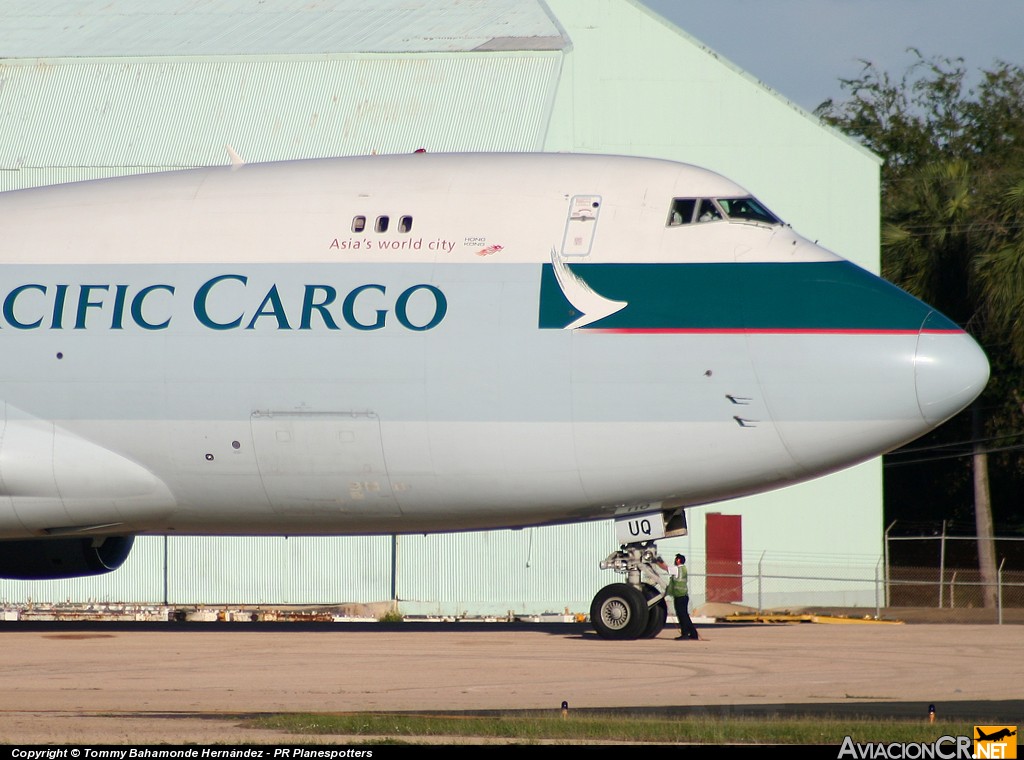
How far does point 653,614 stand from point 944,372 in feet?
18.4

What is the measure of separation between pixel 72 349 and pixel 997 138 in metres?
51.3

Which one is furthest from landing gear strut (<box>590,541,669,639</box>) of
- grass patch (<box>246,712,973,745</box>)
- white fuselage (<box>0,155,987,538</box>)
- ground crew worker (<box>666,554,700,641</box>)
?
grass patch (<box>246,712,973,745</box>)

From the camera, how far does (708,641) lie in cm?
2208

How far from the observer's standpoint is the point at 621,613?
2109 centimetres

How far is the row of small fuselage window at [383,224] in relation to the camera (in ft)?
67.0

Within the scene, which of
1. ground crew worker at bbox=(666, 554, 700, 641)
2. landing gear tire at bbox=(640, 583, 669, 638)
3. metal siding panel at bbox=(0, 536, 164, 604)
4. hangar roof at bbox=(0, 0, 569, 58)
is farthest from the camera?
hangar roof at bbox=(0, 0, 569, 58)

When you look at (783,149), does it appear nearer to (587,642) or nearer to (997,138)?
(587,642)

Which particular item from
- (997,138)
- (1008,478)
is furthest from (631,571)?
(997,138)

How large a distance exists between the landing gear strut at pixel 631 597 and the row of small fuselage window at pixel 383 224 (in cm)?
Result: 541

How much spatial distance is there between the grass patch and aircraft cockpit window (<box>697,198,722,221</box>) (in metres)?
8.70

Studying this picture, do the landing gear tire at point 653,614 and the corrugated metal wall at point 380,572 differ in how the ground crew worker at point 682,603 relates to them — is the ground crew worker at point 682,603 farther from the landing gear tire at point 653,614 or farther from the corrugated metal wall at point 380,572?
the corrugated metal wall at point 380,572

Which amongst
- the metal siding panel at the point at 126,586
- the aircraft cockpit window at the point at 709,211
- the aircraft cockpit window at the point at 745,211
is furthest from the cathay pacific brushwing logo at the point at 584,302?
the metal siding panel at the point at 126,586

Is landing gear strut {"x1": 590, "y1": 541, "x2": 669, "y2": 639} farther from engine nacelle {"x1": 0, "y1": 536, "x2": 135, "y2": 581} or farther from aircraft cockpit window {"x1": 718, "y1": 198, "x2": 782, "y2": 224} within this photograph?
engine nacelle {"x1": 0, "y1": 536, "x2": 135, "y2": 581}

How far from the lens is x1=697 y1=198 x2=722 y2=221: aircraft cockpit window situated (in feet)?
65.9
